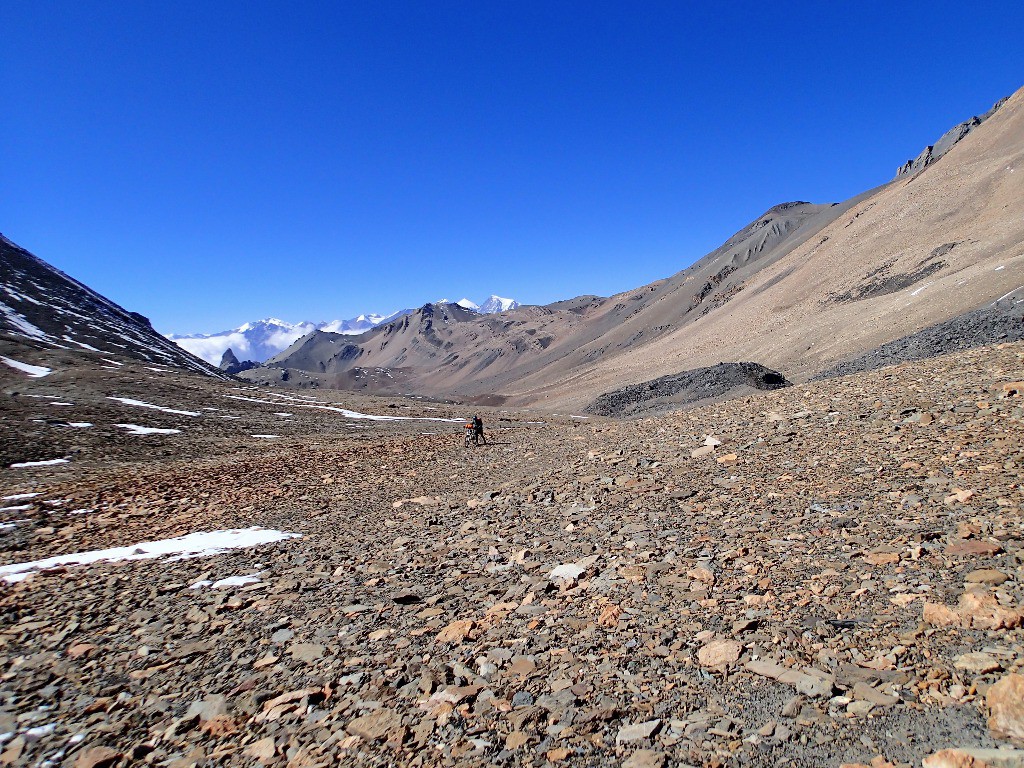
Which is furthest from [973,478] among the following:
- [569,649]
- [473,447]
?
[473,447]

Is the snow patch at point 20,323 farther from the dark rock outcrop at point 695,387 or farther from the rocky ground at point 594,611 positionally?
the rocky ground at point 594,611

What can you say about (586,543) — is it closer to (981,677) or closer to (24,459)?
(981,677)

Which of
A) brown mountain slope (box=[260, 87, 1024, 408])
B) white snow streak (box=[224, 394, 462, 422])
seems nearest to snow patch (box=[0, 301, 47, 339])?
white snow streak (box=[224, 394, 462, 422])

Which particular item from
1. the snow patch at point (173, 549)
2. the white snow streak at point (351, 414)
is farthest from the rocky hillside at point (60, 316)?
the snow patch at point (173, 549)

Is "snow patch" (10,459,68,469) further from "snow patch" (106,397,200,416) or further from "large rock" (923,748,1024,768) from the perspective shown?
"large rock" (923,748,1024,768)

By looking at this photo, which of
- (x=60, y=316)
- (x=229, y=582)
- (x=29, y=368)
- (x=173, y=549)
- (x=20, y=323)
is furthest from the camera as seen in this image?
(x=60, y=316)

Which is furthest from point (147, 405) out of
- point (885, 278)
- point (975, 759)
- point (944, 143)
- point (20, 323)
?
point (944, 143)

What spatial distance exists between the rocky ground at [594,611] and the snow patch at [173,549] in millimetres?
257

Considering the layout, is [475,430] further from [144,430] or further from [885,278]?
[885,278]

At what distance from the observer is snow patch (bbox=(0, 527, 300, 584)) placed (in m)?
9.43

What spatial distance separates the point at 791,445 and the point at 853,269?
64702 millimetres

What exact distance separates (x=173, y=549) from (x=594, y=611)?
8445 mm

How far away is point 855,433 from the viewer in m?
10.1

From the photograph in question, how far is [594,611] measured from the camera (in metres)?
5.86
